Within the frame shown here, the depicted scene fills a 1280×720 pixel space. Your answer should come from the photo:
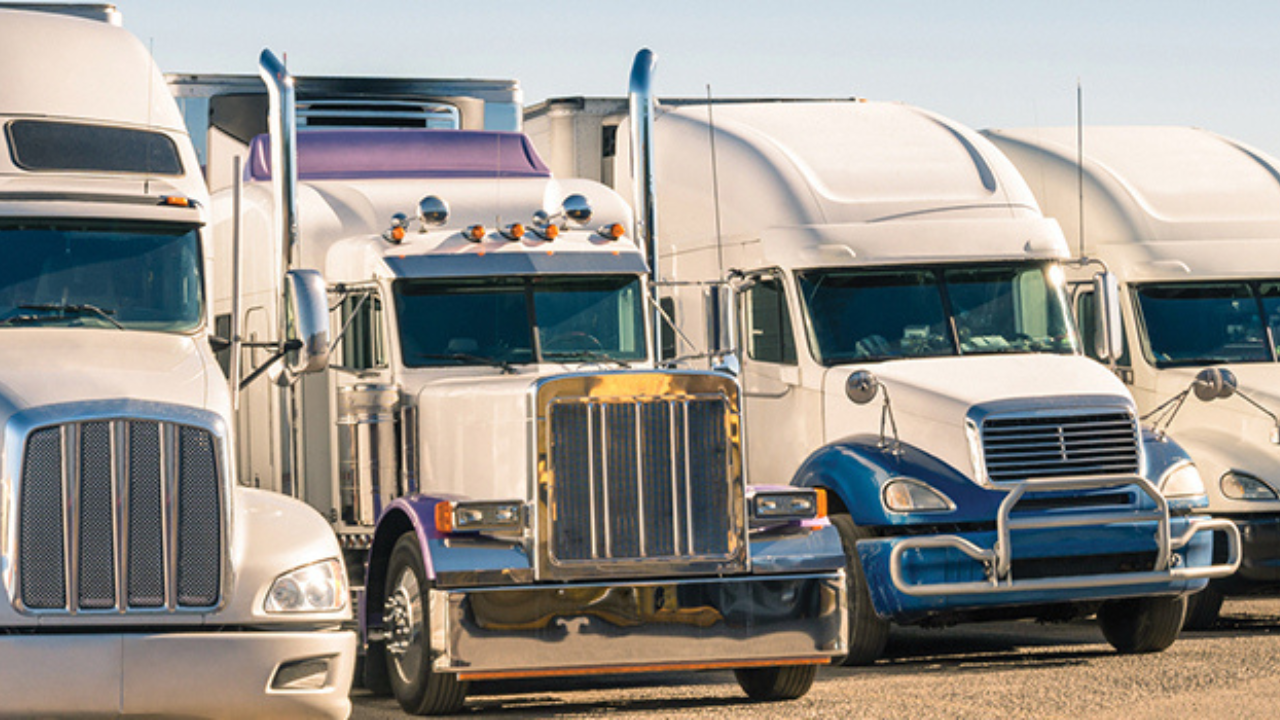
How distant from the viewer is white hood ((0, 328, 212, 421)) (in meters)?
9.92

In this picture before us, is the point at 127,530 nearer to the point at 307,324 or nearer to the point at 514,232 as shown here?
the point at 307,324

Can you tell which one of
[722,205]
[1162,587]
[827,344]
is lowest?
[1162,587]

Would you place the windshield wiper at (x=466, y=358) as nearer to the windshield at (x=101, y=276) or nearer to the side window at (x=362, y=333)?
the side window at (x=362, y=333)

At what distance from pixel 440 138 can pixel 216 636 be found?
687 centimetres

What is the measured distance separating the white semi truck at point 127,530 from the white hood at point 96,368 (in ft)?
Result: 0.04

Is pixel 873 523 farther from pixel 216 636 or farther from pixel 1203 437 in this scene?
pixel 216 636

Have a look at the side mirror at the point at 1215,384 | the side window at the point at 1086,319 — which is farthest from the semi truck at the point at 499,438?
the side mirror at the point at 1215,384

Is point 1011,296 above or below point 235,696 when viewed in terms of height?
above

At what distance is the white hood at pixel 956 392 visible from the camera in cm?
1434

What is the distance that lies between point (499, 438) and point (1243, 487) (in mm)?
6195

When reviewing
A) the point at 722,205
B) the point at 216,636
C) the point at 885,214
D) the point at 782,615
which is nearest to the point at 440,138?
the point at 722,205


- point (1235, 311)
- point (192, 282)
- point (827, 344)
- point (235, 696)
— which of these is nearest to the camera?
point (235, 696)

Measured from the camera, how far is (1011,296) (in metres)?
15.9

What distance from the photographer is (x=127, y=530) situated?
9.75 metres
